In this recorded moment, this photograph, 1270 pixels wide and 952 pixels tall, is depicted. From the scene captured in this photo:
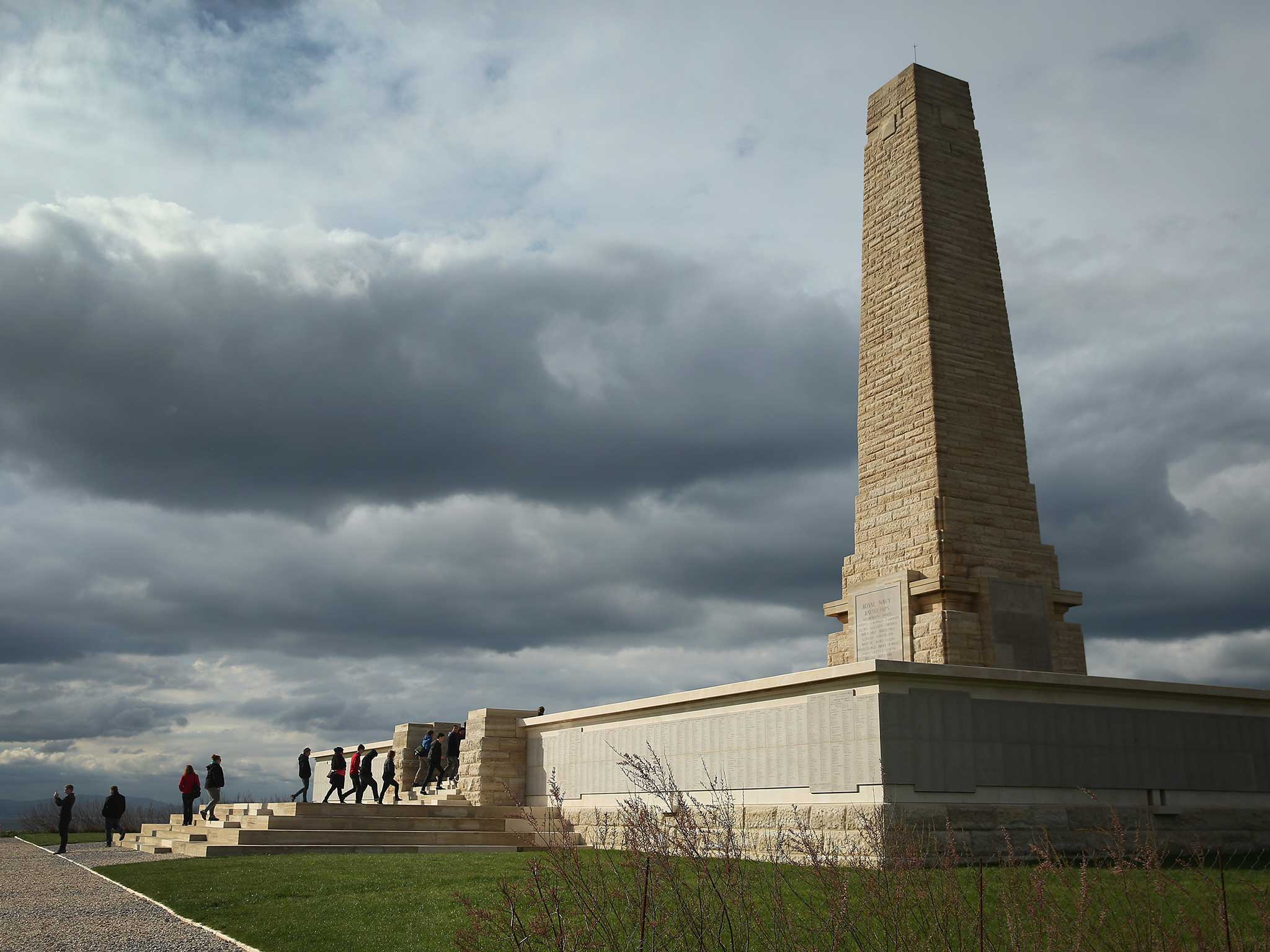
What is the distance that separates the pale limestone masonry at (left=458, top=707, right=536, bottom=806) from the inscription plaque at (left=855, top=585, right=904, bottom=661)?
7155mm

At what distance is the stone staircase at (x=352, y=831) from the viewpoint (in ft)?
57.4

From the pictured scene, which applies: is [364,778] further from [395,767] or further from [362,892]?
[362,892]

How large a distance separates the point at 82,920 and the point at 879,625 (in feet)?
39.3

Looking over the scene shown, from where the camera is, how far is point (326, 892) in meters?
11.6

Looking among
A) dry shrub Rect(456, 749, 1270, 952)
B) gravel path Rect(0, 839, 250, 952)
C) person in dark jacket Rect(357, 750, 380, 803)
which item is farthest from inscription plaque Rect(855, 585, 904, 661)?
person in dark jacket Rect(357, 750, 380, 803)

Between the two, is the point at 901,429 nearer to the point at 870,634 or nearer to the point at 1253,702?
the point at 870,634

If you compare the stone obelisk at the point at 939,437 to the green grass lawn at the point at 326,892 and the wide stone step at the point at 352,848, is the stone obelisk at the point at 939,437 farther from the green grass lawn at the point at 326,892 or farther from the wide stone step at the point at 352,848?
the green grass lawn at the point at 326,892

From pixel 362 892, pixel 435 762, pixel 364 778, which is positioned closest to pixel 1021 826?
pixel 362 892

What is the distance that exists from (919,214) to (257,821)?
15.6m

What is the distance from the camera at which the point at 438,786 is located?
23.3 metres

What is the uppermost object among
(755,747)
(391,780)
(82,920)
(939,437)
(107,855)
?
(939,437)

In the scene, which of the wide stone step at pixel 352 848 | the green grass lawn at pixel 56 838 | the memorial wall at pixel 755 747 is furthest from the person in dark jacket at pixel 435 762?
the green grass lawn at pixel 56 838

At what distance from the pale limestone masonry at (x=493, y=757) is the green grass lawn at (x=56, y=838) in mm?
8558

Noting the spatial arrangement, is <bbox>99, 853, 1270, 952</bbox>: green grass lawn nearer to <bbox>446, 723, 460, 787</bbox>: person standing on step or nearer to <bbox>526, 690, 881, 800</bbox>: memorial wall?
<bbox>526, 690, 881, 800</bbox>: memorial wall
